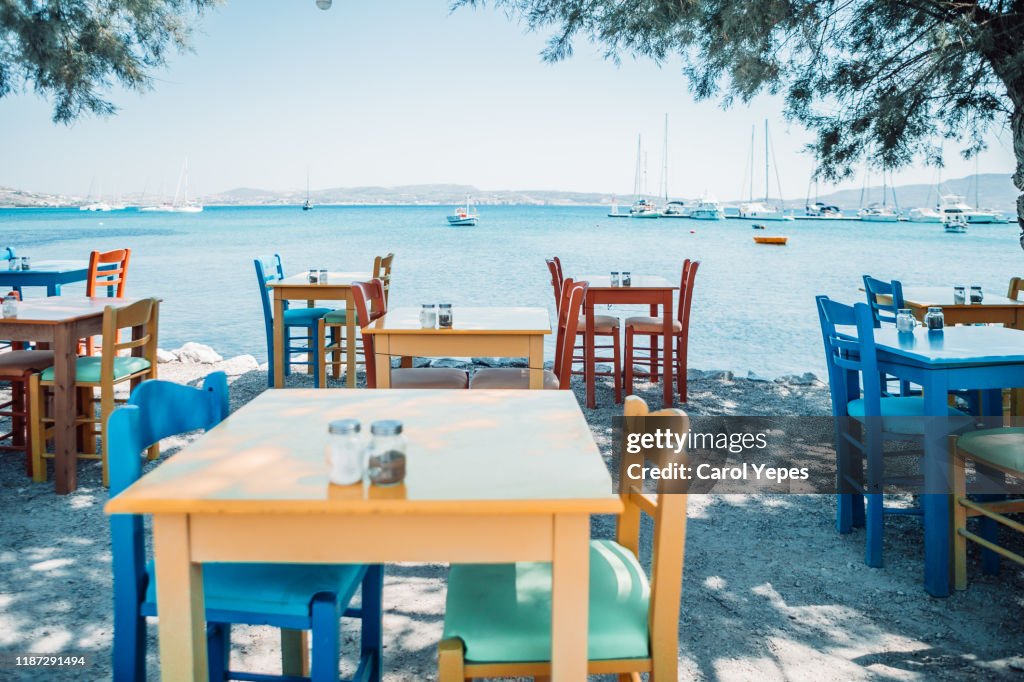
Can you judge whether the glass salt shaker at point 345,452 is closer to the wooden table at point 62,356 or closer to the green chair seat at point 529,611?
the green chair seat at point 529,611

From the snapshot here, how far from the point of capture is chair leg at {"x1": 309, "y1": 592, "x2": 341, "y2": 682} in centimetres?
167

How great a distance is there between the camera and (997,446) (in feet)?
9.49

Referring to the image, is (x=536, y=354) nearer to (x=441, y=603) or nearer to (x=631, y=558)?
(x=441, y=603)

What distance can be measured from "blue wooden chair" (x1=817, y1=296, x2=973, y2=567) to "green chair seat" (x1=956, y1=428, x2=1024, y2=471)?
237 mm

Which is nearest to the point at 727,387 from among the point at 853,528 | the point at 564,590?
the point at 853,528

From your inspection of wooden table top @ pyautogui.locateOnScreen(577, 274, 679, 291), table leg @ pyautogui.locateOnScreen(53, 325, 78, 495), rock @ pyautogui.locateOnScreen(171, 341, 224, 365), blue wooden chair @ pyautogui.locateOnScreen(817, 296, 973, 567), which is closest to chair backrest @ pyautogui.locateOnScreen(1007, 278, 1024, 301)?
wooden table top @ pyautogui.locateOnScreen(577, 274, 679, 291)

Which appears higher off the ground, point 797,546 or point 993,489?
point 993,489

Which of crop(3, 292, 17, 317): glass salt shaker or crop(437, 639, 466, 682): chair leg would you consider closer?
crop(437, 639, 466, 682): chair leg

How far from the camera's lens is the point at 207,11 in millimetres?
6113

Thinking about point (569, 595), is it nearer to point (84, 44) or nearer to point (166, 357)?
point (84, 44)

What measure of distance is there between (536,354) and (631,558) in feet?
6.81

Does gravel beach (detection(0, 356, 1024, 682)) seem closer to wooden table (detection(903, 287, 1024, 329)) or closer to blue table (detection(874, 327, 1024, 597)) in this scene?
blue table (detection(874, 327, 1024, 597))

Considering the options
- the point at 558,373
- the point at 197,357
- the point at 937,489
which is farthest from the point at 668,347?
the point at 197,357

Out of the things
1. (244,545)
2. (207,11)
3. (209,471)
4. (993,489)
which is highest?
(207,11)
